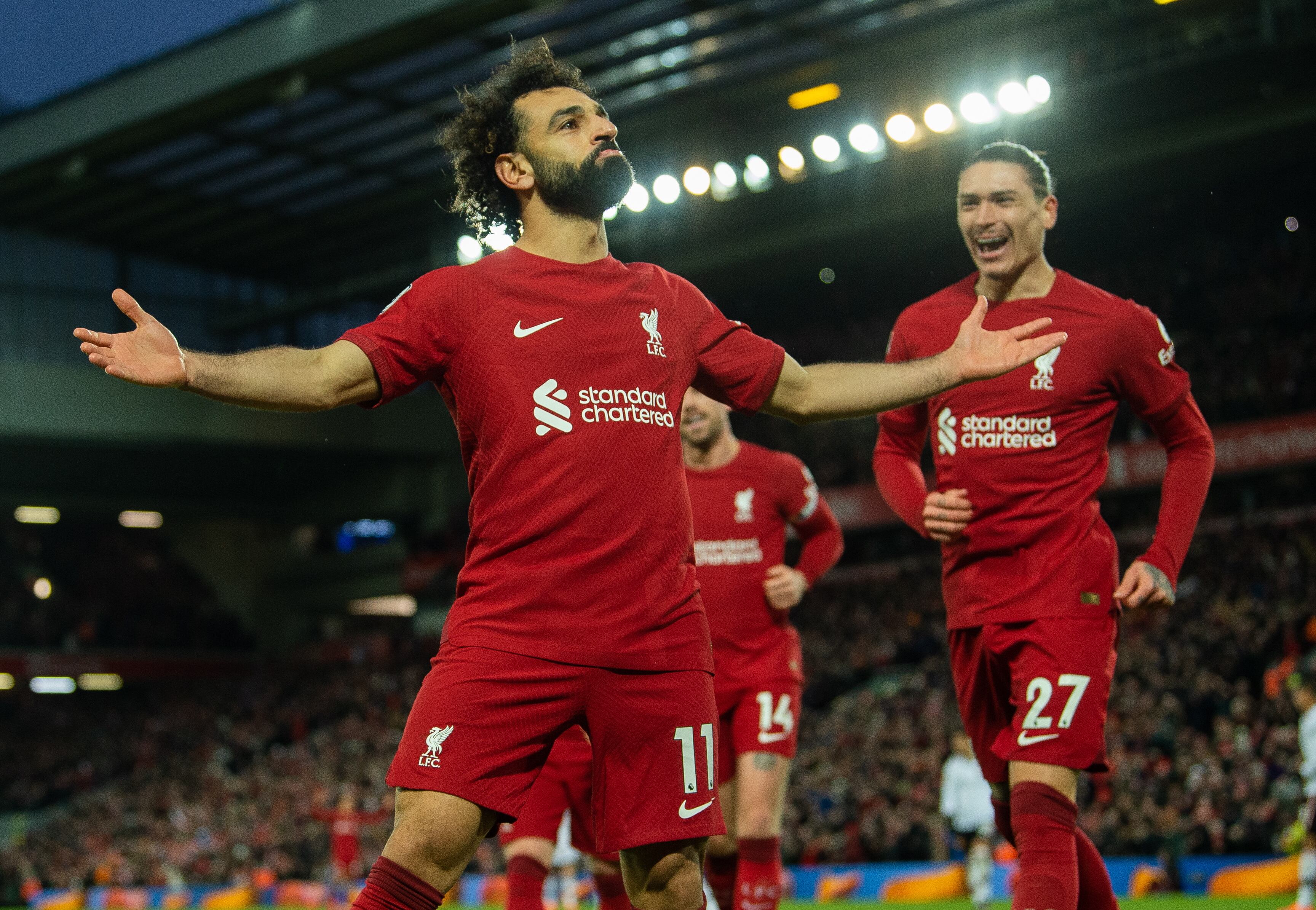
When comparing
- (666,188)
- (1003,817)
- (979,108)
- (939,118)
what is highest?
(666,188)

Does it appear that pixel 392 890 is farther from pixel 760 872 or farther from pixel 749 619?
pixel 749 619

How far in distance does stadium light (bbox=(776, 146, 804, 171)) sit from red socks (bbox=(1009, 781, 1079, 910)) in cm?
2073

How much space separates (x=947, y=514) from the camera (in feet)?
13.9

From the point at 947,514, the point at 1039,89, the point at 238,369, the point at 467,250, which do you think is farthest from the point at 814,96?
the point at 238,369

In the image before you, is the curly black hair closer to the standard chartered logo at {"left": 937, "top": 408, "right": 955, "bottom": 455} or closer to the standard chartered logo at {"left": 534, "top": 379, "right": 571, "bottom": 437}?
the standard chartered logo at {"left": 534, "top": 379, "right": 571, "bottom": 437}

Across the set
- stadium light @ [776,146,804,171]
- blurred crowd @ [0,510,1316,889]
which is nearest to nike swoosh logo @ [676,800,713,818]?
blurred crowd @ [0,510,1316,889]

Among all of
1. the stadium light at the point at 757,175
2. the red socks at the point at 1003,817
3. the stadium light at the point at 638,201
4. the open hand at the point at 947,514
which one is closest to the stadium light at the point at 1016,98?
the stadium light at the point at 757,175

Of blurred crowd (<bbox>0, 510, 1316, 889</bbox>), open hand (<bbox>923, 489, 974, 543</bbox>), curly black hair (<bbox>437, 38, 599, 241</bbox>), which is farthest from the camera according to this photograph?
blurred crowd (<bbox>0, 510, 1316, 889</bbox>)

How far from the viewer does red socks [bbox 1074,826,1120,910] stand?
163 inches

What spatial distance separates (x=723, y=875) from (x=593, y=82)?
19.0m

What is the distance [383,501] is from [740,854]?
31.2 meters

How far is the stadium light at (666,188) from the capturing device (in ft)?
81.6

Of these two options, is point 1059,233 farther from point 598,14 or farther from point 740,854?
point 598,14

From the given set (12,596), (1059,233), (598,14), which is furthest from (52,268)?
(1059,233)
